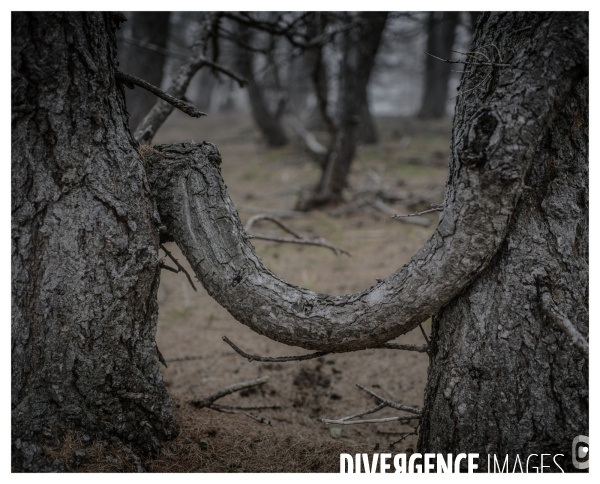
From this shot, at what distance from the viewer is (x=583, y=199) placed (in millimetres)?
1676

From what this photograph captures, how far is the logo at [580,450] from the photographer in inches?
65.9

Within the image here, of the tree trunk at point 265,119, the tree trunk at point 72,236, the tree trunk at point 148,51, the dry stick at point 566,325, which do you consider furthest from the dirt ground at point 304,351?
the tree trunk at point 265,119

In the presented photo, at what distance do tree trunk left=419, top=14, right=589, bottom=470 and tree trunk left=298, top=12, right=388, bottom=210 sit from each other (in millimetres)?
3957

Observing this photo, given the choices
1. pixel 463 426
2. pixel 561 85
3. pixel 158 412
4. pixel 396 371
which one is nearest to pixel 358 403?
pixel 396 371

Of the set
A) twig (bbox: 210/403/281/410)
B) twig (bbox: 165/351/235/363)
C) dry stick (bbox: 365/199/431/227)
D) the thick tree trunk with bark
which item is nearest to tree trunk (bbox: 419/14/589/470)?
the thick tree trunk with bark

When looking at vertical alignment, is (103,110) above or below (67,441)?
above

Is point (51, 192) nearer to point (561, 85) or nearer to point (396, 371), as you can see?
point (561, 85)

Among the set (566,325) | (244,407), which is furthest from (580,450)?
(244,407)

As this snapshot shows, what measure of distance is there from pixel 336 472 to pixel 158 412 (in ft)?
2.84

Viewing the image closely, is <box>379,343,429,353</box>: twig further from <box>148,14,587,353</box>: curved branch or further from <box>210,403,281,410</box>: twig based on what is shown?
<box>210,403,281,410</box>: twig

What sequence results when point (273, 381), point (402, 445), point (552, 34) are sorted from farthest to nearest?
point (273, 381)
point (402, 445)
point (552, 34)

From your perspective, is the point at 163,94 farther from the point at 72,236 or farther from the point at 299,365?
the point at 299,365

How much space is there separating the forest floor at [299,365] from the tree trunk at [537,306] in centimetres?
67

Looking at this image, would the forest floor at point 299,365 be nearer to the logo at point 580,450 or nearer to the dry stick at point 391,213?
the dry stick at point 391,213
